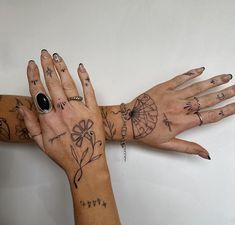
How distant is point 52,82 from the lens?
794mm

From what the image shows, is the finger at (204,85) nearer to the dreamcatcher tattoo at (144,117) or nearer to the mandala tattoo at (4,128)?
the dreamcatcher tattoo at (144,117)

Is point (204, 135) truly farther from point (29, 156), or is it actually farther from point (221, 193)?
point (29, 156)

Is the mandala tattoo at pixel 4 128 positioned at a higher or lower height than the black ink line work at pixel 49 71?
lower

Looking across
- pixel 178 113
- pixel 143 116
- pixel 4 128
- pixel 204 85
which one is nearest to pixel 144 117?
pixel 143 116

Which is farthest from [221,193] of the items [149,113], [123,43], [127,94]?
[123,43]

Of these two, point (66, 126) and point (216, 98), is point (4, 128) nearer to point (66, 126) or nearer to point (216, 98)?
point (66, 126)

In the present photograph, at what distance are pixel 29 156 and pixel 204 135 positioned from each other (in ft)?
2.15

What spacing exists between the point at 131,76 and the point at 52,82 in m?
0.36

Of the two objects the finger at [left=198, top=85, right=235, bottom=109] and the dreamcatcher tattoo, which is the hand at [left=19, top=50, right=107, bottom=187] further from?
the finger at [left=198, top=85, right=235, bottom=109]

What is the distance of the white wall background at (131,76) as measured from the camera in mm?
1014

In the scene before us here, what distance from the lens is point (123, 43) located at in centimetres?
108

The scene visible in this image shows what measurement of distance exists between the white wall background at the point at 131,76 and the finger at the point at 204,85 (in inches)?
2.7

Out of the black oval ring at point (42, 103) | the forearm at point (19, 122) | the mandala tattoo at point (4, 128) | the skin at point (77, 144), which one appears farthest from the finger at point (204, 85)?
the mandala tattoo at point (4, 128)

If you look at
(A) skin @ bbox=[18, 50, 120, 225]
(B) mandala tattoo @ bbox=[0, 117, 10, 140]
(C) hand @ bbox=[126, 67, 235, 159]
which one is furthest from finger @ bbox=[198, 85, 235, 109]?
(B) mandala tattoo @ bbox=[0, 117, 10, 140]
